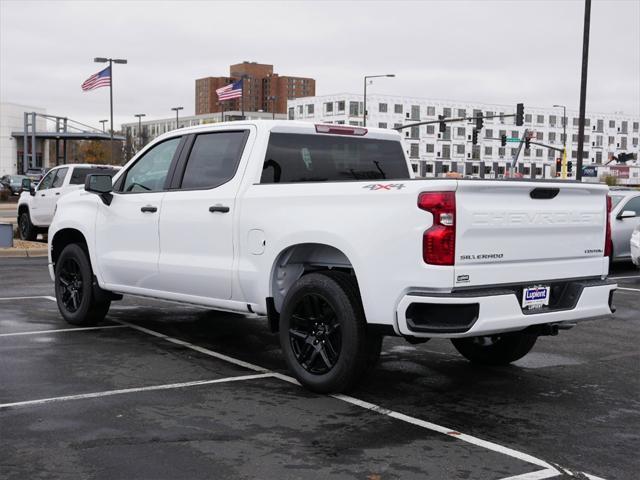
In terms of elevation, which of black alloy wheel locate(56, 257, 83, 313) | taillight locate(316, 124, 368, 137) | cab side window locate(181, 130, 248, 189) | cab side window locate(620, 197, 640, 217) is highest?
taillight locate(316, 124, 368, 137)

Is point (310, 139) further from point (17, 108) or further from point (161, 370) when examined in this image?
point (17, 108)

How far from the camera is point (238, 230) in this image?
6.75 m

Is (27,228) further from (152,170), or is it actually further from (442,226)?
(442,226)

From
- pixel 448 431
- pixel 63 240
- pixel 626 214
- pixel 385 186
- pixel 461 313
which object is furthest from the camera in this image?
pixel 626 214

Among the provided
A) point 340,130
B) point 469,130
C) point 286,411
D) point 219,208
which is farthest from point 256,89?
point 286,411

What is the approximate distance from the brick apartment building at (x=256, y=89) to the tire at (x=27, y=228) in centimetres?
14461

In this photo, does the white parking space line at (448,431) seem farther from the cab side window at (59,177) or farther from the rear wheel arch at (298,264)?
the cab side window at (59,177)

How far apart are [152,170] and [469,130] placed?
122m

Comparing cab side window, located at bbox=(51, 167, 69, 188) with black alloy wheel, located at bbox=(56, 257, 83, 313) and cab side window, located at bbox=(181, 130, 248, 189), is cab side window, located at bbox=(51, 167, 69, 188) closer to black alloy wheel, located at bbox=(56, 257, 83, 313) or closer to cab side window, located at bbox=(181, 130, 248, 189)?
black alloy wheel, located at bbox=(56, 257, 83, 313)

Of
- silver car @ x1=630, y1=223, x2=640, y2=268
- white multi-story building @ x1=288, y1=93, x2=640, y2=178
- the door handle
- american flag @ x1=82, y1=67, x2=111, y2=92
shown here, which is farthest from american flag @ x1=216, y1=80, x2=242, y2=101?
white multi-story building @ x1=288, y1=93, x2=640, y2=178

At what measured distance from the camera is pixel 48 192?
19531 millimetres

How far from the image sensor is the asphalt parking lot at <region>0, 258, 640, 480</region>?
15.0 ft

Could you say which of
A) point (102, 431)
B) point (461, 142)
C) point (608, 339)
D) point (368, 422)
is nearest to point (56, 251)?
point (102, 431)

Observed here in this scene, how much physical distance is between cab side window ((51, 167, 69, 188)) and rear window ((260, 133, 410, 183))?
13.4 m
